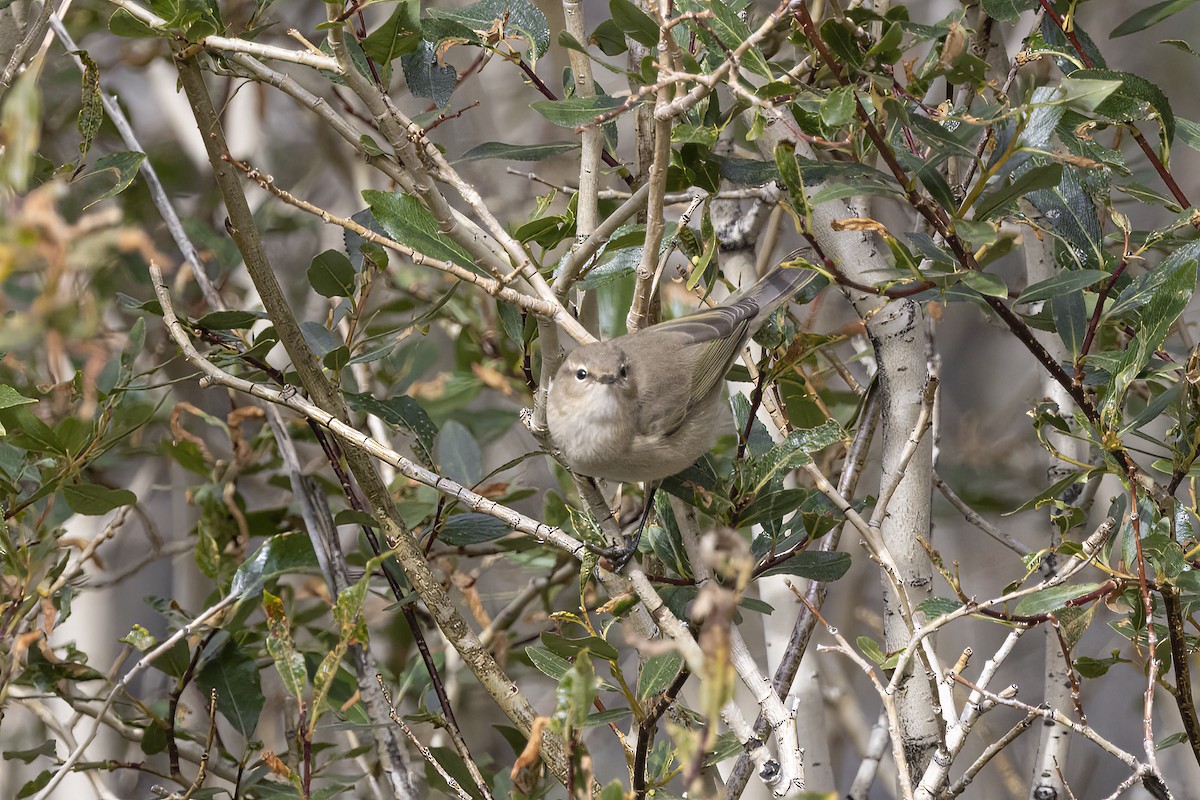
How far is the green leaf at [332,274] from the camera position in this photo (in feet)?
6.28

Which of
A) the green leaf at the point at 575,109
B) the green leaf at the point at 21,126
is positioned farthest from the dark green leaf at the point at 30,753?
the green leaf at the point at 21,126

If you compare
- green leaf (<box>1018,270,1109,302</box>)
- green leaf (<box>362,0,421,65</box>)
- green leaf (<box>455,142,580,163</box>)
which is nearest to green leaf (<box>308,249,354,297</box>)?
green leaf (<box>455,142,580,163</box>)

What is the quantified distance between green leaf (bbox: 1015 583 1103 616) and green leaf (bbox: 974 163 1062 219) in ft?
1.78

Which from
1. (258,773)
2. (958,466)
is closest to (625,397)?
(258,773)

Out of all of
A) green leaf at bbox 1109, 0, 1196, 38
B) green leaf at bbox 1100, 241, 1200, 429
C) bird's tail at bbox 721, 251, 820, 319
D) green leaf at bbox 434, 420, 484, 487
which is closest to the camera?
green leaf at bbox 1100, 241, 1200, 429

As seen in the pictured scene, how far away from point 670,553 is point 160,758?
2684 millimetres

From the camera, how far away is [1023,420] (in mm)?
4508

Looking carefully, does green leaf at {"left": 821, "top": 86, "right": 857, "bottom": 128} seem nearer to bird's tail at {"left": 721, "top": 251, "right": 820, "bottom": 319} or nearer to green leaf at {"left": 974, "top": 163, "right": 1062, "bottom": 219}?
green leaf at {"left": 974, "top": 163, "right": 1062, "bottom": 219}

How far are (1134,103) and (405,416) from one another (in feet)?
4.57

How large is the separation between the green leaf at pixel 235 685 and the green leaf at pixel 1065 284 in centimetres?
164

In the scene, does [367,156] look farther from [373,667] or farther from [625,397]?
[373,667]

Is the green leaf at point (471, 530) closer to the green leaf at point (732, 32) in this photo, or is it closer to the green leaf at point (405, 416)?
the green leaf at point (405, 416)

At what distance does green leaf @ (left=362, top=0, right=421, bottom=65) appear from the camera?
1.59 m

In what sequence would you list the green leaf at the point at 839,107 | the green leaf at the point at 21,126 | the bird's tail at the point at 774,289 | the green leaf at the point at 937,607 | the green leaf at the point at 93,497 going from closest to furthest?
the green leaf at the point at 21,126
the green leaf at the point at 839,107
the green leaf at the point at 937,607
the green leaf at the point at 93,497
the bird's tail at the point at 774,289
